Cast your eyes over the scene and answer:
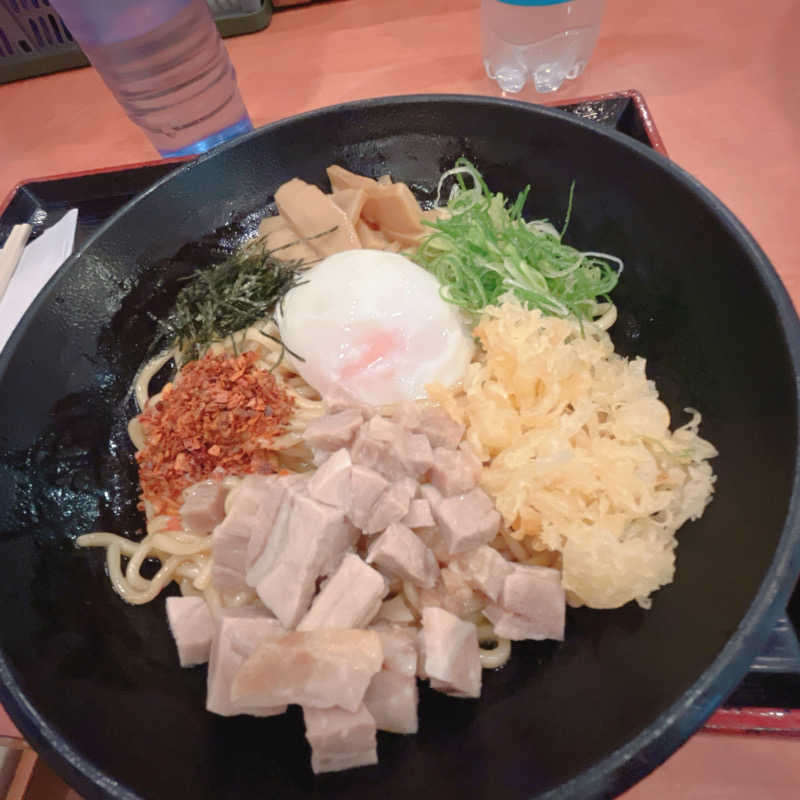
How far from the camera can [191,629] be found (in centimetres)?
153

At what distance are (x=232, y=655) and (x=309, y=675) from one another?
0.24 metres

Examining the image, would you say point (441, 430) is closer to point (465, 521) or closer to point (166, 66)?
point (465, 521)

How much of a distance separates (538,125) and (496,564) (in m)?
1.55

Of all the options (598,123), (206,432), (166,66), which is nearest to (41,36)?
(166,66)

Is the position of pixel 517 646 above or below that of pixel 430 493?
below

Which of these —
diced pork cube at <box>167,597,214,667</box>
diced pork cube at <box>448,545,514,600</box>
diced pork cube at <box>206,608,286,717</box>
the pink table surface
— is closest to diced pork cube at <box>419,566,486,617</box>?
diced pork cube at <box>448,545,514,600</box>

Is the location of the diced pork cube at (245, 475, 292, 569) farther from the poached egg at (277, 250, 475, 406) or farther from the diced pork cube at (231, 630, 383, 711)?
the poached egg at (277, 250, 475, 406)

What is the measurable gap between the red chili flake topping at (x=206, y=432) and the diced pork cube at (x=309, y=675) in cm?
69

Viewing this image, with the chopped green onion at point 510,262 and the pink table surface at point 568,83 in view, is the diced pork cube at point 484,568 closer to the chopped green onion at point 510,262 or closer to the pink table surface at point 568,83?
the chopped green onion at point 510,262

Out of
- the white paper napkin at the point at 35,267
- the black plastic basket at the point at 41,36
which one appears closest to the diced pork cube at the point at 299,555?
the white paper napkin at the point at 35,267

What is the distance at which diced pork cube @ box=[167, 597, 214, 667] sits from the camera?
1526 millimetres

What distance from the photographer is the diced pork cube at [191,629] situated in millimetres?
1526

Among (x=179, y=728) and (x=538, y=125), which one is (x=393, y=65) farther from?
(x=179, y=728)

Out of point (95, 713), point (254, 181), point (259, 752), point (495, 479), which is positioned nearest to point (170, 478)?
point (95, 713)
